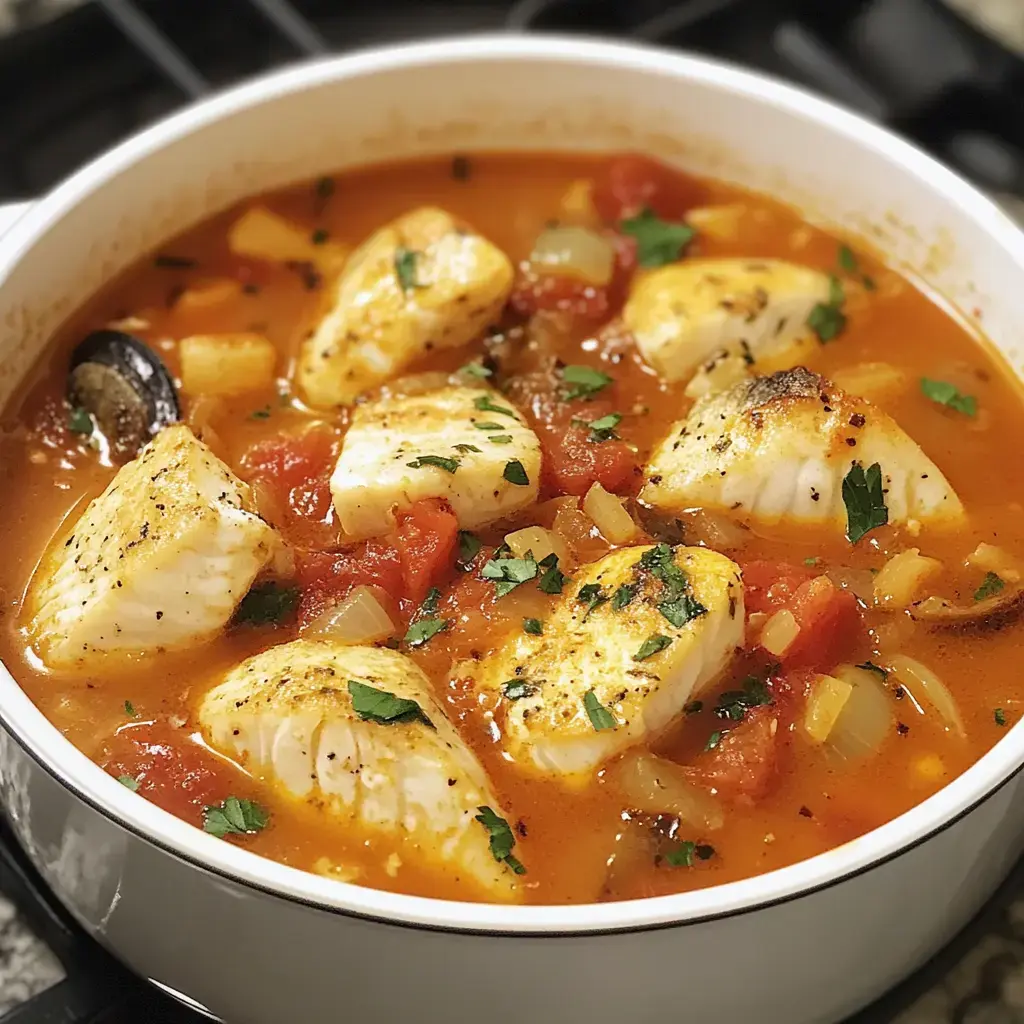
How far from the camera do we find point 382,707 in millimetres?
2172

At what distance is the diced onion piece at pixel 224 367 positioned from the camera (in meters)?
2.92

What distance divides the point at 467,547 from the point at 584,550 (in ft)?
0.71

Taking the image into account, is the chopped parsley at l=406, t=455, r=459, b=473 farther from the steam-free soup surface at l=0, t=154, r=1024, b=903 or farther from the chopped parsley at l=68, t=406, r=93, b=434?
the chopped parsley at l=68, t=406, r=93, b=434

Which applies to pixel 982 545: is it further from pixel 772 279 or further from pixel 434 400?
pixel 434 400

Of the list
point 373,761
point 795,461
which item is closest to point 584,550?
point 795,461

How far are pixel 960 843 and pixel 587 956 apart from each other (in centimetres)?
58

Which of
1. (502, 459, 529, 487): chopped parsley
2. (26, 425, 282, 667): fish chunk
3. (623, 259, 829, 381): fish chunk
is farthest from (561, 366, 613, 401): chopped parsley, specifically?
(26, 425, 282, 667): fish chunk

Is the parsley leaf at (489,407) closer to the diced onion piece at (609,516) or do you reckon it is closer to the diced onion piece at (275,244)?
the diced onion piece at (609,516)

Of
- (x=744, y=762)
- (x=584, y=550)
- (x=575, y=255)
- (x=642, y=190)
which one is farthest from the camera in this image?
(x=642, y=190)

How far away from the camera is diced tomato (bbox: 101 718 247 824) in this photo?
2.19 metres

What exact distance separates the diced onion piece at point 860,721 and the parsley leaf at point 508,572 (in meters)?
0.56

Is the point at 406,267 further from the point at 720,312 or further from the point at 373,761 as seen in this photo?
the point at 373,761

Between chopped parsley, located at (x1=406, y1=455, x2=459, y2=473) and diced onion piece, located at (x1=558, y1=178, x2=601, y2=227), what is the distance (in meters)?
1.01

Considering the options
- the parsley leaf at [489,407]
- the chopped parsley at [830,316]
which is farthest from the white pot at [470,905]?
A: the parsley leaf at [489,407]
